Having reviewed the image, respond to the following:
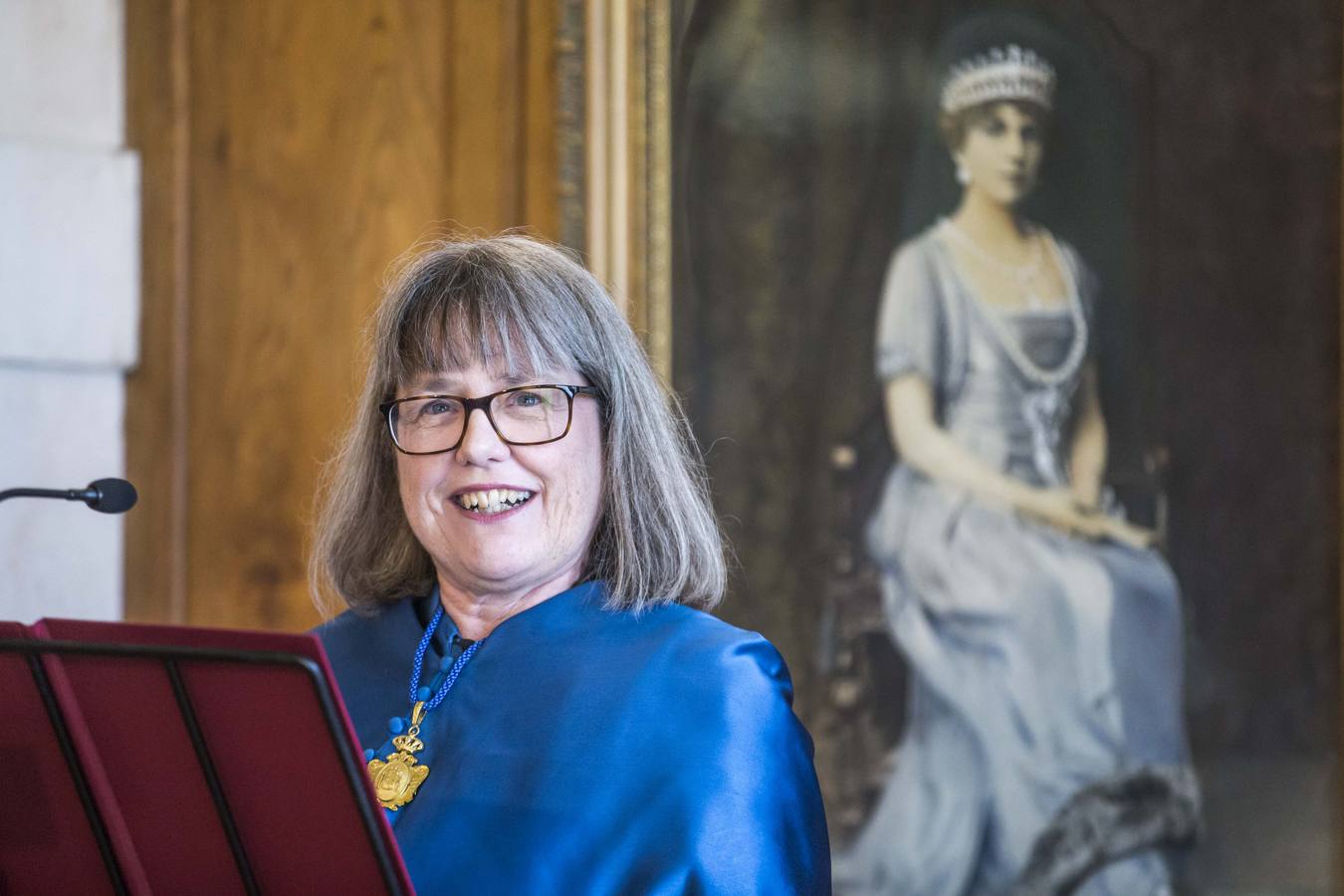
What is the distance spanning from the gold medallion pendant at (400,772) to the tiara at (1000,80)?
1718 millimetres

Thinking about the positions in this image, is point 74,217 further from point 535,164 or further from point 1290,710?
point 1290,710

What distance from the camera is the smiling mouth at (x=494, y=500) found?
75.4 inches

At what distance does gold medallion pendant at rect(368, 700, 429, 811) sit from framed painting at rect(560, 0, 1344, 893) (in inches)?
48.6

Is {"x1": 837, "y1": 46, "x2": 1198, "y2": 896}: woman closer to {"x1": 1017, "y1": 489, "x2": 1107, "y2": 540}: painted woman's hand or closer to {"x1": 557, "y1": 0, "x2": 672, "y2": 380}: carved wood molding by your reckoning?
{"x1": 1017, "y1": 489, "x2": 1107, "y2": 540}: painted woman's hand

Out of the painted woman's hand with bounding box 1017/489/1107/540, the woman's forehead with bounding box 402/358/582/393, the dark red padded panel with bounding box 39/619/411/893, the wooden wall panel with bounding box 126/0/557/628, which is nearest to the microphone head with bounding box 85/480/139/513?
the woman's forehead with bounding box 402/358/582/393

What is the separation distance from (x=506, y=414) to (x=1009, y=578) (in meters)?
1.35

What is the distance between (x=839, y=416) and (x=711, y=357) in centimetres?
28

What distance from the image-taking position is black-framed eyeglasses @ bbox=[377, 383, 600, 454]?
1901 millimetres

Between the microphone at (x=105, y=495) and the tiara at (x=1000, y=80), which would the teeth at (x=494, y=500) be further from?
the tiara at (x=1000, y=80)

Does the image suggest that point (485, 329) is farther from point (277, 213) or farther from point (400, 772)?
point (277, 213)

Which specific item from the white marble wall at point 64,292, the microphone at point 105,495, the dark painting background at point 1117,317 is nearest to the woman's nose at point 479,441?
the microphone at point 105,495

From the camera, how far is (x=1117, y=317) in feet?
9.70

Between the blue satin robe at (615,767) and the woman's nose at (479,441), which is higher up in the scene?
the woman's nose at (479,441)

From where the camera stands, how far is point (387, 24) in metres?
3.29
